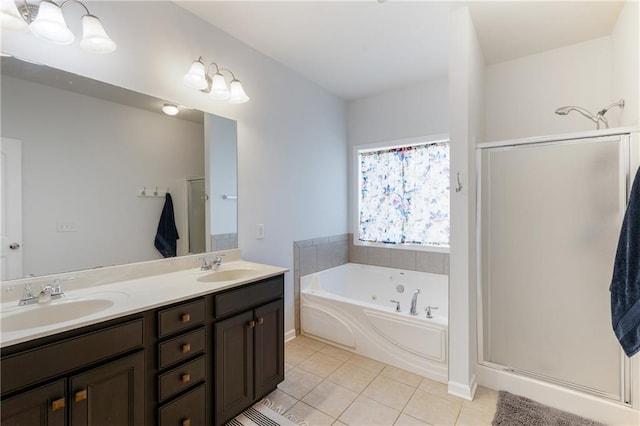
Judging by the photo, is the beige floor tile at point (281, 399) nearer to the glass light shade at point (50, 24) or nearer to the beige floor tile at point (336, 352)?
the beige floor tile at point (336, 352)

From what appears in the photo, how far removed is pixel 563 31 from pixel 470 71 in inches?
38.7

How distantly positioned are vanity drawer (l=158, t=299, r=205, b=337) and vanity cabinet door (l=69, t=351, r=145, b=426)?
137 millimetres

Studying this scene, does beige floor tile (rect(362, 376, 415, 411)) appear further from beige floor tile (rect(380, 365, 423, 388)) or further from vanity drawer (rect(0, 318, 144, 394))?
vanity drawer (rect(0, 318, 144, 394))

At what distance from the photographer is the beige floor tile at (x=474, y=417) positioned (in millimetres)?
1704

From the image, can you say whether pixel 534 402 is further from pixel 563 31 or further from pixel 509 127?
pixel 563 31

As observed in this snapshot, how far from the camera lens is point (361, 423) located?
67.8 inches

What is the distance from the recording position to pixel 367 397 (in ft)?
6.47

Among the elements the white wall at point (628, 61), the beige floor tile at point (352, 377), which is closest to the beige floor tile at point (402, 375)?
the beige floor tile at point (352, 377)

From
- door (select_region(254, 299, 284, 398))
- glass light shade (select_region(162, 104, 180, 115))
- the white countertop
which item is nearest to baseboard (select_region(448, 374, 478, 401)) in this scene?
door (select_region(254, 299, 284, 398))

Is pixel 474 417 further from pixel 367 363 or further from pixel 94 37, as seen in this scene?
pixel 94 37

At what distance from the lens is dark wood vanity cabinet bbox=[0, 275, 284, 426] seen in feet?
3.29

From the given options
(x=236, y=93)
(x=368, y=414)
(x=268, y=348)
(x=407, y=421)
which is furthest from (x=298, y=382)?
(x=236, y=93)

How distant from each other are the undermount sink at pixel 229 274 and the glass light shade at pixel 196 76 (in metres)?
1.33

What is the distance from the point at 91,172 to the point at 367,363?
2429mm
